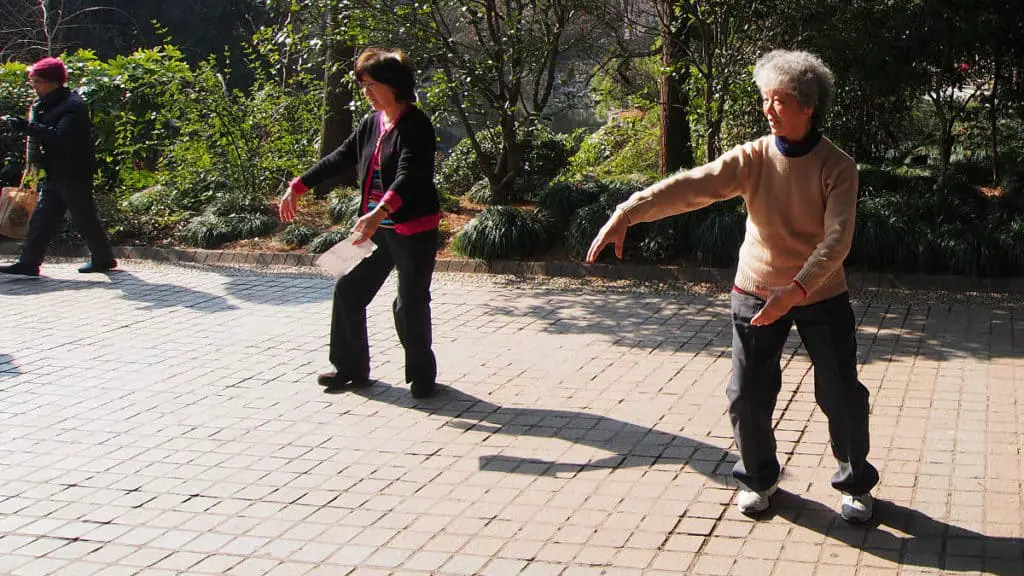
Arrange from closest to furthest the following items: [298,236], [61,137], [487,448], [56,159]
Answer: [487,448] < [61,137] < [56,159] < [298,236]

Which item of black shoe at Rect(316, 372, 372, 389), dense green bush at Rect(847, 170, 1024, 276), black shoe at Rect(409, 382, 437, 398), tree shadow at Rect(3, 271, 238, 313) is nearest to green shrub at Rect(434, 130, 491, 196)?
tree shadow at Rect(3, 271, 238, 313)

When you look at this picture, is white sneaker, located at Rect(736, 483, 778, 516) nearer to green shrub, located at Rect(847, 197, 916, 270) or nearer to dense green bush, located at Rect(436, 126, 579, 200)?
green shrub, located at Rect(847, 197, 916, 270)

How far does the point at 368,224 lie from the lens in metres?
5.64

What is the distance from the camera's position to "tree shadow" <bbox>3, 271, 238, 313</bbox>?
29.0 ft

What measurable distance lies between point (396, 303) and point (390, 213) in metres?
0.65

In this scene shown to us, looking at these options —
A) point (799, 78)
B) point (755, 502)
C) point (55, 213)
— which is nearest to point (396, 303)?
point (755, 502)

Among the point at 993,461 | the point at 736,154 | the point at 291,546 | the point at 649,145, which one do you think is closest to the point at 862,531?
the point at 993,461

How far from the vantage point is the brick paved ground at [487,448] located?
167 inches

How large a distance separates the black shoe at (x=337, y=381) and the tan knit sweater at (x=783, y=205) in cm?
264

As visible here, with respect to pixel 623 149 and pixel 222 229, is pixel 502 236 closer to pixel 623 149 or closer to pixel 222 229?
pixel 222 229

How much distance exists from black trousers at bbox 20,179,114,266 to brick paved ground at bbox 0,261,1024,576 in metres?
1.48

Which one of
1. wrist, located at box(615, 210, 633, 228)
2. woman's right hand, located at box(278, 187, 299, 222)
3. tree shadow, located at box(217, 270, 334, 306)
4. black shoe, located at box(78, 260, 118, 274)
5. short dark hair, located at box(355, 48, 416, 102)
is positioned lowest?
tree shadow, located at box(217, 270, 334, 306)

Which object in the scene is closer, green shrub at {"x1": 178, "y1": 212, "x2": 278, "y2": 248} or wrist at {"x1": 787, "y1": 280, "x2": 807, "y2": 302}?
wrist at {"x1": 787, "y1": 280, "x2": 807, "y2": 302}

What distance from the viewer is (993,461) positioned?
504 cm
